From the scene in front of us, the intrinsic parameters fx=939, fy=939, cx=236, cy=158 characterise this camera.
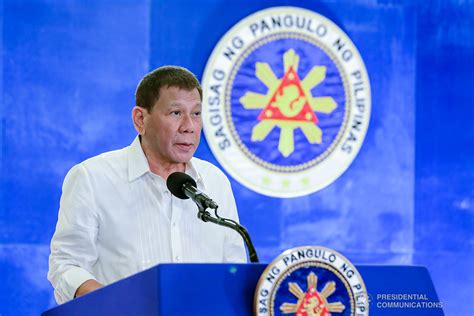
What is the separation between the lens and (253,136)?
176 inches

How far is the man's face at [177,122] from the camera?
2.70 metres

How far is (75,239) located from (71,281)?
0.50ft

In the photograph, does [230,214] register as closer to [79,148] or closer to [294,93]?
[79,148]

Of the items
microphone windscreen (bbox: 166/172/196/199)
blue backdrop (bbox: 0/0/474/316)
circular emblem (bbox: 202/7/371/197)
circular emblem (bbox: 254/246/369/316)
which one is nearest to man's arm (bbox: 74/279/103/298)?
microphone windscreen (bbox: 166/172/196/199)

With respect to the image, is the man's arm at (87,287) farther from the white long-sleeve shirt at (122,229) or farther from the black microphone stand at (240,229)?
the black microphone stand at (240,229)

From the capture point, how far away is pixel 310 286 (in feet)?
6.06

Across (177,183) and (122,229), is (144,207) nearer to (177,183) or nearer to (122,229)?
(122,229)

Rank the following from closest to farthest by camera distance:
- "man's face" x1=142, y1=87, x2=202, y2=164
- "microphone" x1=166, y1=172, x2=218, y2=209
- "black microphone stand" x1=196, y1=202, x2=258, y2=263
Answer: "black microphone stand" x1=196, y1=202, x2=258, y2=263 → "microphone" x1=166, y1=172, x2=218, y2=209 → "man's face" x1=142, y1=87, x2=202, y2=164

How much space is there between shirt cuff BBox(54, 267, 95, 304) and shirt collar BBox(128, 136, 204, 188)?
0.36 m

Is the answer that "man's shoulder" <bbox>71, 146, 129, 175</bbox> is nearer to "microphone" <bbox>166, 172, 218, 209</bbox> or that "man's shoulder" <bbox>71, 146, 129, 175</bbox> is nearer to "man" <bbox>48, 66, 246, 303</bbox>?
"man" <bbox>48, 66, 246, 303</bbox>

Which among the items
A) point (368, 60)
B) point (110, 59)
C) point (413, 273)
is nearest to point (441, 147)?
point (368, 60)

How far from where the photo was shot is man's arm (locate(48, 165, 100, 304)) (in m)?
2.56

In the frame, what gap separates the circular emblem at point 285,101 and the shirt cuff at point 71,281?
75.3 inches

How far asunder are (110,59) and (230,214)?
158 cm
